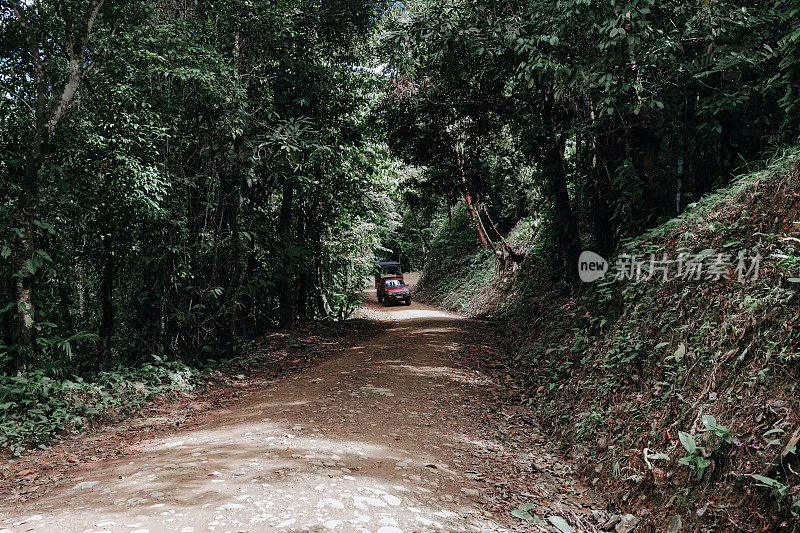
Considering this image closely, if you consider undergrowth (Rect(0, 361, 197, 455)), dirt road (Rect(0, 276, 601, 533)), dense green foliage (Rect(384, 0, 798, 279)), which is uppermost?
dense green foliage (Rect(384, 0, 798, 279))

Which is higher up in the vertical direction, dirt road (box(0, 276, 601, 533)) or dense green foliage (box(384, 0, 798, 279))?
dense green foliage (box(384, 0, 798, 279))

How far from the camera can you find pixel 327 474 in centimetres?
427

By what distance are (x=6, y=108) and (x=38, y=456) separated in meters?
5.06

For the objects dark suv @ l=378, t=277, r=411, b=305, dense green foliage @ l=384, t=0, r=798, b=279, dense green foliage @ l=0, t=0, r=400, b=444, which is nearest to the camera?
dense green foliage @ l=384, t=0, r=798, b=279

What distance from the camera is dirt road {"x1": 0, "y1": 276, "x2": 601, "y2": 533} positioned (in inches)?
132

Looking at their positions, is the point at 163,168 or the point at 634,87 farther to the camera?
the point at 163,168

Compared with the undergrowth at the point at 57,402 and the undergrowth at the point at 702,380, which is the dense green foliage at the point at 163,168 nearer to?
the undergrowth at the point at 57,402

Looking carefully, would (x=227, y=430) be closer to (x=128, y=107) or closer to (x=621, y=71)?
(x=128, y=107)

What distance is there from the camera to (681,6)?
20.8 ft

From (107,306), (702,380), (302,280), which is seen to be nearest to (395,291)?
(302,280)

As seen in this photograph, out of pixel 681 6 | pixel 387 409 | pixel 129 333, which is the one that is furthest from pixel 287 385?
pixel 681 6

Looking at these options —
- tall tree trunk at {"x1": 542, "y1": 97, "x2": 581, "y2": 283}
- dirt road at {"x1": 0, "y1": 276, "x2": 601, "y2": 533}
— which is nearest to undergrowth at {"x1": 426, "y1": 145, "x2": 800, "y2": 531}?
dirt road at {"x1": 0, "y1": 276, "x2": 601, "y2": 533}

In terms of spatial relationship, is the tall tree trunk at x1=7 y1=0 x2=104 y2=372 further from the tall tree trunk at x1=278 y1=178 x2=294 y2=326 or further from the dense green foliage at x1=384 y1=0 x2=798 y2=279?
the tall tree trunk at x1=278 y1=178 x2=294 y2=326

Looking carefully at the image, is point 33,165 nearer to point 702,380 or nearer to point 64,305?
point 64,305
